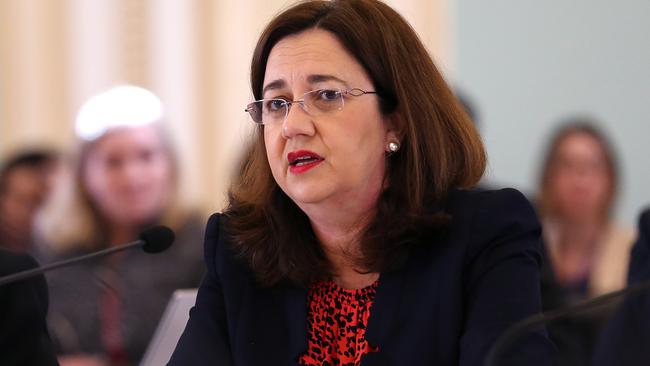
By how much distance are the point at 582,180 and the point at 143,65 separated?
2487mm

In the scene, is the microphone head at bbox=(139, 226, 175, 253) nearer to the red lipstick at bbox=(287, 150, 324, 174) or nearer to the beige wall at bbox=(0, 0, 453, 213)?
the red lipstick at bbox=(287, 150, 324, 174)

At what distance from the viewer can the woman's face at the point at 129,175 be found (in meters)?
4.04

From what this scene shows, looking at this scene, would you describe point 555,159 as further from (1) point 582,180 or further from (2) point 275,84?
(2) point 275,84

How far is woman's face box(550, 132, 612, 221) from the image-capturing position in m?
4.36

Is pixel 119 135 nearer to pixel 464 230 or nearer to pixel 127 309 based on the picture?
pixel 127 309

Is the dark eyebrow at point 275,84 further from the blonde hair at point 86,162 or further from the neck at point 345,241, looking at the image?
the blonde hair at point 86,162

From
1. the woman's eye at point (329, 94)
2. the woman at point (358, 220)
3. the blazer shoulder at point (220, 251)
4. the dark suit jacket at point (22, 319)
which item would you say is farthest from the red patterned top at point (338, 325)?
the dark suit jacket at point (22, 319)

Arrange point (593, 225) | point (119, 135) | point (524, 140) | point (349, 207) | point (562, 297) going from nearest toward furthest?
point (349, 207), point (562, 297), point (119, 135), point (593, 225), point (524, 140)

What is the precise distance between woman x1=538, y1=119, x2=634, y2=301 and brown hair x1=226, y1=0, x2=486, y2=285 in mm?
2373

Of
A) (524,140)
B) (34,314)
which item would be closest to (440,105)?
(34,314)

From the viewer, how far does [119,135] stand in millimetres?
4105

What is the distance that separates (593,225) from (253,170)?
2.49 m

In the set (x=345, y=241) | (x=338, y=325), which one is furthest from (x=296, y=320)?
(x=345, y=241)

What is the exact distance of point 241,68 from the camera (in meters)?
5.50
